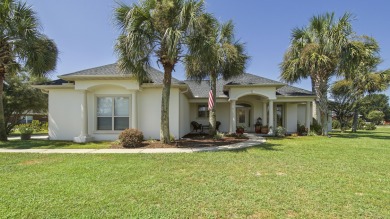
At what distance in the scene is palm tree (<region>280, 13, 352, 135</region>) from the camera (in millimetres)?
15789

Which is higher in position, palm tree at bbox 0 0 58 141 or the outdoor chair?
palm tree at bbox 0 0 58 141

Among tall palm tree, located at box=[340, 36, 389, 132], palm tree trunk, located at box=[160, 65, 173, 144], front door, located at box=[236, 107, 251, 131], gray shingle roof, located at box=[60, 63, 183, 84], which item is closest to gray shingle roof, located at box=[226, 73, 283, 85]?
front door, located at box=[236, 107, 251, 131]

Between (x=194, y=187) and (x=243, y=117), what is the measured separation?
1714 centimetres

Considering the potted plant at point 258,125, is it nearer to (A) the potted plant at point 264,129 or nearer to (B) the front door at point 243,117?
(A) the potted plant at point 264,129

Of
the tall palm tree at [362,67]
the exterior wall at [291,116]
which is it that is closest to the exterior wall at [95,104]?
the exterior wall at [291,116]

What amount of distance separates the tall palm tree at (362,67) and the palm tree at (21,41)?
793 inches

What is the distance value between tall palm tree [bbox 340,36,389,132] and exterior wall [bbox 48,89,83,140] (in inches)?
745

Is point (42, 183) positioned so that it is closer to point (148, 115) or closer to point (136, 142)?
point (136, 142)

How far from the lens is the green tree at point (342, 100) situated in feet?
82.5

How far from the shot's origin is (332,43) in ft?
51.4

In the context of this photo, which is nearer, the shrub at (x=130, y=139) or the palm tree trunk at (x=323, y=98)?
the shrub at (x=130, y=139)

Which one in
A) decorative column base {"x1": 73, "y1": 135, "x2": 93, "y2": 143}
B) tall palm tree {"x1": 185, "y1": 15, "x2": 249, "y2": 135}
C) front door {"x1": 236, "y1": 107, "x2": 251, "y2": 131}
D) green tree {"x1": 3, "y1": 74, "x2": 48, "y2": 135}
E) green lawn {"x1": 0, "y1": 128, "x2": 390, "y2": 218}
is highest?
tall palm tree {"x1": 185, "y1": 15, "x2": 249, "y2": 135}

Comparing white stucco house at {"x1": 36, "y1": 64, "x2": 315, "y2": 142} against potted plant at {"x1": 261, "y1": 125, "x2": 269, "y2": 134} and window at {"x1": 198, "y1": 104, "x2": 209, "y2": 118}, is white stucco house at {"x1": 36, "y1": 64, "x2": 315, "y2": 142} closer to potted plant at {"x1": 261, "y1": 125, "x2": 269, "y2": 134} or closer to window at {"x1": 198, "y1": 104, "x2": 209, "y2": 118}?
window at {"x1": 198, "y1": 104, "x2": 209, "y2": 118}

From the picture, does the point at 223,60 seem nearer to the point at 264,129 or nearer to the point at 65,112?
the point at 264,129
